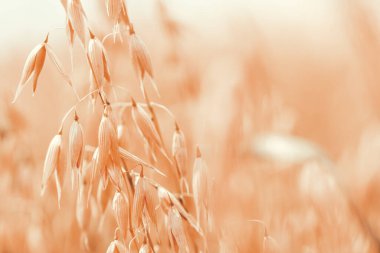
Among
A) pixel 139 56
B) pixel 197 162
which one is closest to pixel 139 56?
pixel 139 56

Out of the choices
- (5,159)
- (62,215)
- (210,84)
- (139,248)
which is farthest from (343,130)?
(139,248)

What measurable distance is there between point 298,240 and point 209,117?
0.72 feet

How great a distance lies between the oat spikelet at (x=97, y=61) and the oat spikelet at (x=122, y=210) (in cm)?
10

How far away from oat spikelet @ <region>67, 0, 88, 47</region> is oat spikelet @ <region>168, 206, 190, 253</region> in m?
0.16

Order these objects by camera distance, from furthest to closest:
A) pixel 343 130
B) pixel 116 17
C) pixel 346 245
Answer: pixel 343 130 → pixel 346 245 → pixel 116 17

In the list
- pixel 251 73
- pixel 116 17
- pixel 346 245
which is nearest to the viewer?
pixel 116 17

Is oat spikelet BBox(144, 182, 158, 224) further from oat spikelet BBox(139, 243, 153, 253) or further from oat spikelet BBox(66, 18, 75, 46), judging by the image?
oat spikelet BBox(66, 18, 75, 46)

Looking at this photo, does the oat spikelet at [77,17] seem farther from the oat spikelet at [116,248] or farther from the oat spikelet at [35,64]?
the oat spikelet at [116,248]

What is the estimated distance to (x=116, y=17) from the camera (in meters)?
0.49

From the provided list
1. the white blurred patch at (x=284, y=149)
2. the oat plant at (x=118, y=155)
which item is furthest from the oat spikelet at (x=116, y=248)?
the white blurred patch at (x=284, y=149)

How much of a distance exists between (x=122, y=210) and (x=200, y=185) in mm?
80

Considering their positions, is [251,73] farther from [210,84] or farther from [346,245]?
[346,245]

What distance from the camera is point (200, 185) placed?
1.78ft

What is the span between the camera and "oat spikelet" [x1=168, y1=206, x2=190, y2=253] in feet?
1.62
